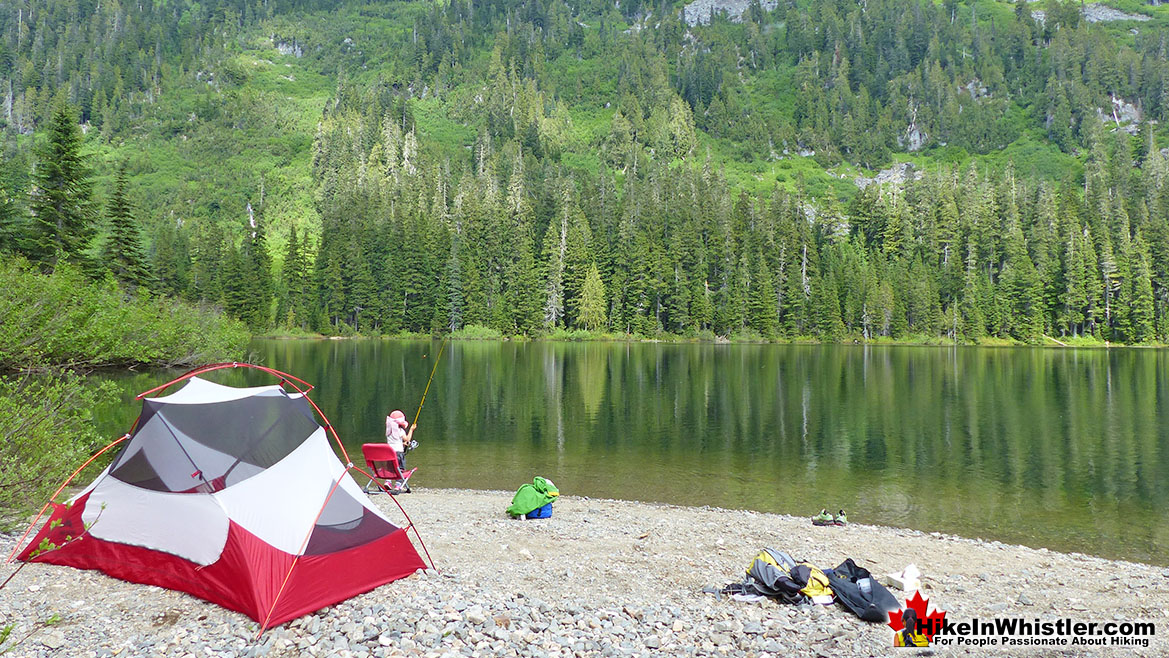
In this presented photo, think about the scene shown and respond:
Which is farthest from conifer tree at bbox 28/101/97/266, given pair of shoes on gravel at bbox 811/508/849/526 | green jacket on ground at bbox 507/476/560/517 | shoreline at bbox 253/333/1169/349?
shoreline at bbox 253/333/1169/349

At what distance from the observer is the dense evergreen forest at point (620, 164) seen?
93375mm

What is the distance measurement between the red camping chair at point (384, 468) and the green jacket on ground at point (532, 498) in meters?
2.73

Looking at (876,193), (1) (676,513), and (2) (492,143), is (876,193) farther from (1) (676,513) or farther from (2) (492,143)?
(1) (676,513)

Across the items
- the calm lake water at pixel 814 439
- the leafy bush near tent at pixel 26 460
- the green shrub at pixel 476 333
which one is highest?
the green shrub at pixel 476 333

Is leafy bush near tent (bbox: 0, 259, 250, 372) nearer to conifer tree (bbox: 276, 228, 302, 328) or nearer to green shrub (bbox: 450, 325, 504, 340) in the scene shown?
green shrub (bbox: 450, 325, 504, 340)

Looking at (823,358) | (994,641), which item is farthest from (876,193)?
(994,641)

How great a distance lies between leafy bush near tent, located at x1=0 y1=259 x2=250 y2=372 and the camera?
1930 centimetres

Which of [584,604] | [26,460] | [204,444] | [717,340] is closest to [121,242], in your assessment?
[26,460]

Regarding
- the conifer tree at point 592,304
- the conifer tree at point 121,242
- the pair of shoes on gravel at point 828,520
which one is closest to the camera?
the pair of shoes on gravel at point 828,520

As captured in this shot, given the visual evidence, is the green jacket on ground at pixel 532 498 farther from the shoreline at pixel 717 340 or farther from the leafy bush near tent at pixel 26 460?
the shoreline at pixel 717 340

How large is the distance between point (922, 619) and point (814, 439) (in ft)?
57.9

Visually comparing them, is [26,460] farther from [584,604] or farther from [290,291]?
[290,291]

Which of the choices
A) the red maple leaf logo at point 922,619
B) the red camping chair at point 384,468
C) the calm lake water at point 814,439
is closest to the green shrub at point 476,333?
the calm lake water at point 814,439

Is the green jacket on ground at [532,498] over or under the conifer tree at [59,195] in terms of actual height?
under
